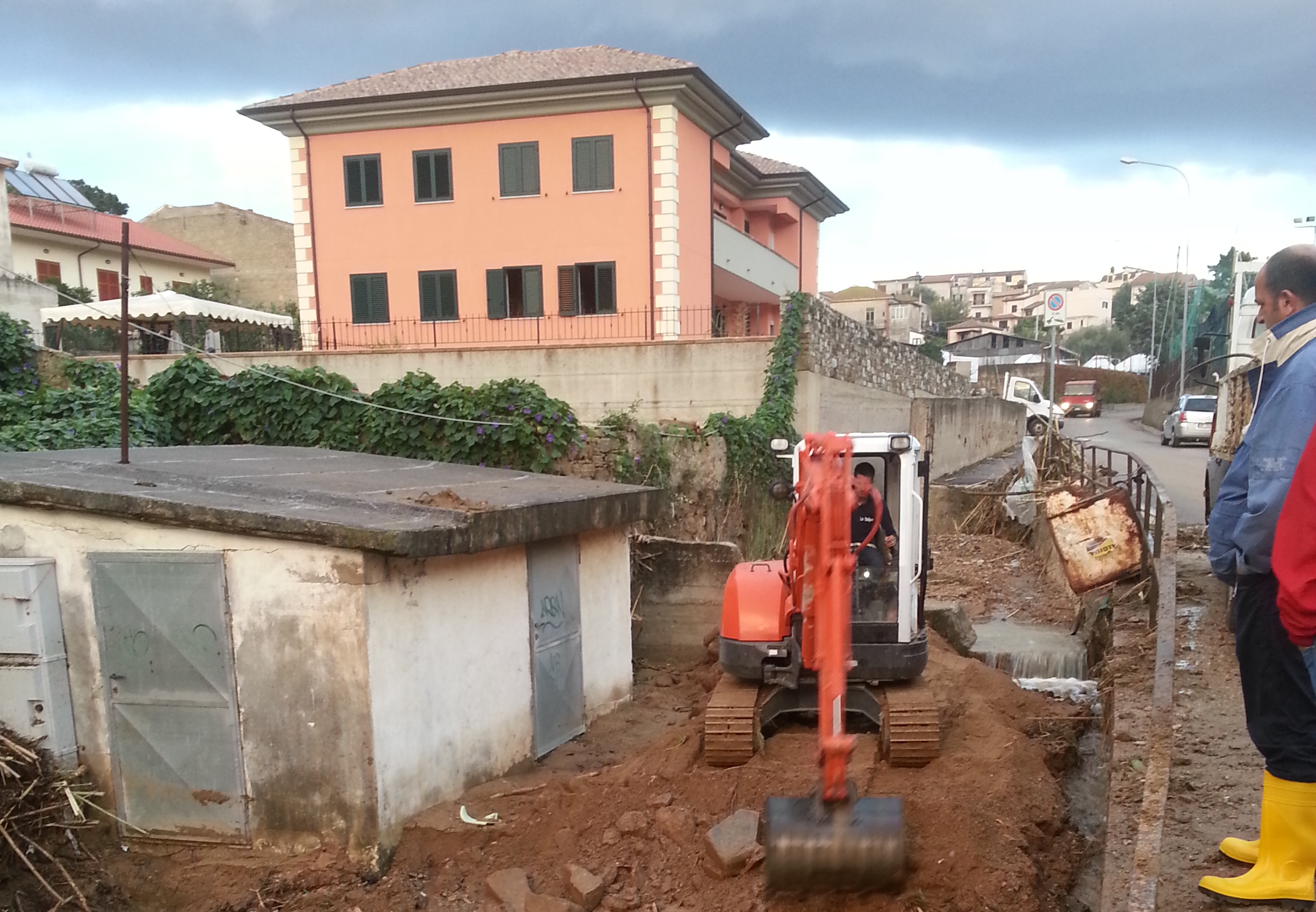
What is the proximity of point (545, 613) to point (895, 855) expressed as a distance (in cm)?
430

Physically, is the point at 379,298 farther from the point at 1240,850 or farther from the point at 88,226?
the point at 1240,850

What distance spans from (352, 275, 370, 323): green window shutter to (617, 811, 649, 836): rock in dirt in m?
17.4

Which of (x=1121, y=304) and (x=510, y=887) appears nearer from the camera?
(x=510, y=887)

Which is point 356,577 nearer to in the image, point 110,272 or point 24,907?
point 24,907

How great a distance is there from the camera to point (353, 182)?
2058 cm

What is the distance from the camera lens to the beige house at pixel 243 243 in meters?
36.9

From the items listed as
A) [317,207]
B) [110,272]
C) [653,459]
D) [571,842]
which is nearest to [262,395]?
[653,459]

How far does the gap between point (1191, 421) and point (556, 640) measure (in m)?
24.2

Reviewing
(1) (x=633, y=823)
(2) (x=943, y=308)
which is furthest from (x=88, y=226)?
(2) (x=943, y=308)

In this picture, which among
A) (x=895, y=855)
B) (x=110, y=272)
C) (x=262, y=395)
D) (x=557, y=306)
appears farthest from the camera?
(x=110, y=272)

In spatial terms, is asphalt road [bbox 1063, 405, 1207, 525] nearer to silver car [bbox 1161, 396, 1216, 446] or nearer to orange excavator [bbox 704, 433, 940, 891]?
silver car [bbox 1161, 396, 1216, 446]

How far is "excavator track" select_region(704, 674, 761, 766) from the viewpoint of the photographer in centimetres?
611

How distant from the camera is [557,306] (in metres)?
19.8

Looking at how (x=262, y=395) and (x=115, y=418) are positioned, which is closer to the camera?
(x=115, y=418)
